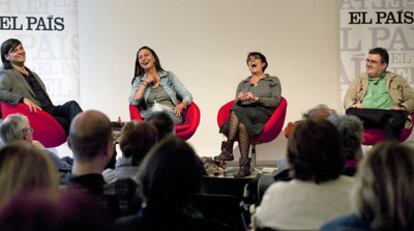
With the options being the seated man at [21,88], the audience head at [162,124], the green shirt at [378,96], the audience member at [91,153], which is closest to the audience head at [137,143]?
the audience member at [91,153]

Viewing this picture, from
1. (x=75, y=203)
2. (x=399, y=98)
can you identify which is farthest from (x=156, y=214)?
(x=399, y=98)

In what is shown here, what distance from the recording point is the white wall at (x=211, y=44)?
7508 mm

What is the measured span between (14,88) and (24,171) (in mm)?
4861

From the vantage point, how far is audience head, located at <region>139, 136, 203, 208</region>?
2.07m

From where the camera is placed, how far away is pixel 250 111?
6.62 m

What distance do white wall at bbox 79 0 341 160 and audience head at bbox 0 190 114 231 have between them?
6120 mm

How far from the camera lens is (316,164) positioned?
2391 millimetres

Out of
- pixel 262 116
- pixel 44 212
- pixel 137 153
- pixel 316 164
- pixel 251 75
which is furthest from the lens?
pixel 251 75

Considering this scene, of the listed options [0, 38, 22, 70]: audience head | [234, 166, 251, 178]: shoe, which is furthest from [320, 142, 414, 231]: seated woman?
[0, 38, 22, 70]: audience head

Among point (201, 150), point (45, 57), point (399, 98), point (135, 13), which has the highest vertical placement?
point (135, 13)

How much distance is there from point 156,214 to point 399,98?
5114 mm

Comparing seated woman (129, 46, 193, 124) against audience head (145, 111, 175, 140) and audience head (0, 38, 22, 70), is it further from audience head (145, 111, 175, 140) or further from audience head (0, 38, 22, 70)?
audience head (145, 111, 175, 140)

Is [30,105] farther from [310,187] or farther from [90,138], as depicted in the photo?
[310,187]

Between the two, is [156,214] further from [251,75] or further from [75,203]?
[251,75]
